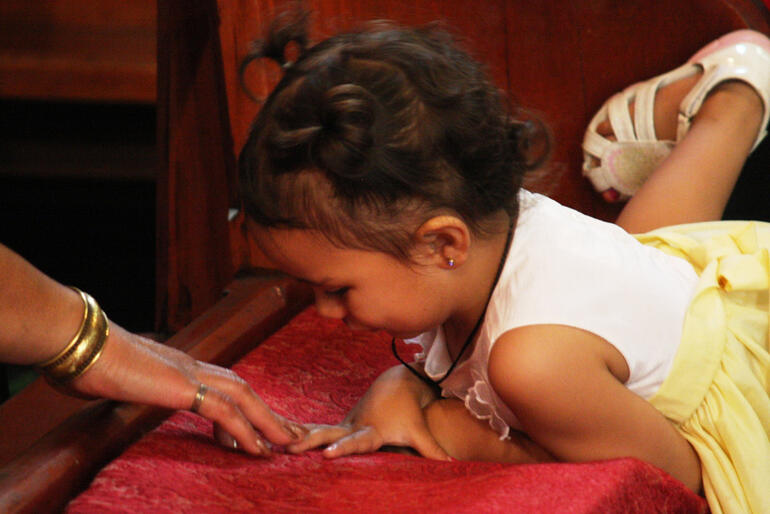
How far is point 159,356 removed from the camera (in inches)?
33.2

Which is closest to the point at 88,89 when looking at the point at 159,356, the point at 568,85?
the point at 568,85

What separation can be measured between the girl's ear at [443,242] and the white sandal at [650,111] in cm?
59

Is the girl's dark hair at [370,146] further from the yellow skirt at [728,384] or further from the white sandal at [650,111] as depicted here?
the white sandal at [650,111]

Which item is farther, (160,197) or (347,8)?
(347,8)

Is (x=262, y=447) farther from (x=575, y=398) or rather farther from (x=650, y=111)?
(x=650, y=111)

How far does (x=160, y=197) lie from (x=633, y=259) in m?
0.64

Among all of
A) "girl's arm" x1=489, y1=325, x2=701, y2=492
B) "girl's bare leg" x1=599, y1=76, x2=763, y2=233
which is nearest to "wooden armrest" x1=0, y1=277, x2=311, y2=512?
"girl's arm" x1=489, y1=325, x2=701, y2=492

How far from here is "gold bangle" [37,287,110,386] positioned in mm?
785

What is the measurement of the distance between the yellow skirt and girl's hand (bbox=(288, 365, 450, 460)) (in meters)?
0.22

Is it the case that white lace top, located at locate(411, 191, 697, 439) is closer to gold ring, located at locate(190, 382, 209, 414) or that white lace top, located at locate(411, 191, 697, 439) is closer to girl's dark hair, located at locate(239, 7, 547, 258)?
girl's dark hair, located at locate(239, 7, 547, 258)

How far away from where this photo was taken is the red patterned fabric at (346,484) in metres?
0.74

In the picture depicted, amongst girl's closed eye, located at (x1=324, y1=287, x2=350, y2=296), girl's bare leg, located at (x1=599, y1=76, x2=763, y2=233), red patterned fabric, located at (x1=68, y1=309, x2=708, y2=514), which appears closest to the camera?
red patterned fabric, located at (x1=68, y1=309, x2=708, y2=514)

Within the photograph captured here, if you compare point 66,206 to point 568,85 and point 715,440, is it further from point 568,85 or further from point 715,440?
point 715,440

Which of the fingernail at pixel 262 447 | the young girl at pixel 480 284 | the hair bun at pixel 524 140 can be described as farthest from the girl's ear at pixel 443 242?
the fingernail at pixel 262 447
